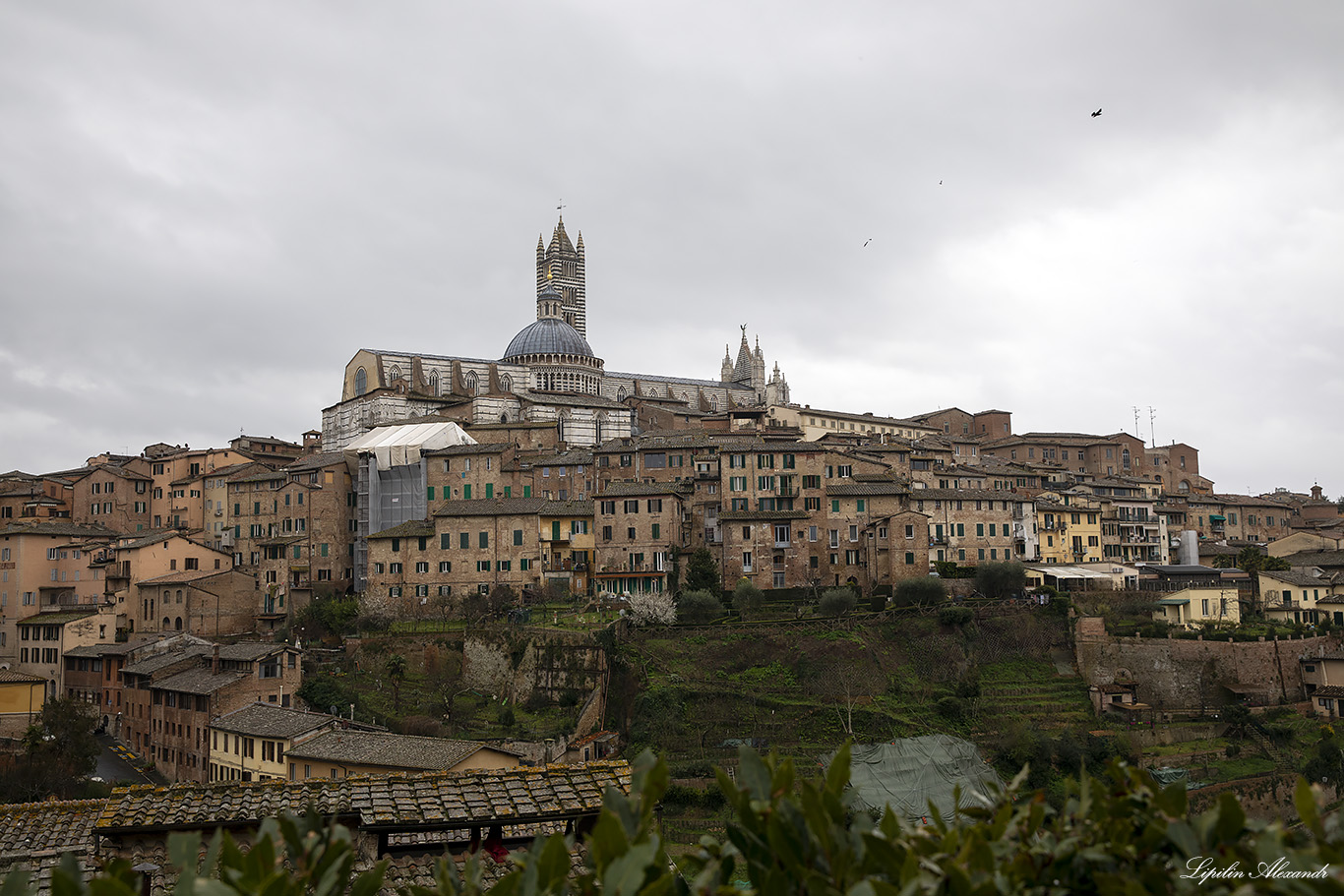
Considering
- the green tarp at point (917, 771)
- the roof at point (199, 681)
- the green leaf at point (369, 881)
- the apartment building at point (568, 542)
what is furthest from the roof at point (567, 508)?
the green leaf at point (369, 881)

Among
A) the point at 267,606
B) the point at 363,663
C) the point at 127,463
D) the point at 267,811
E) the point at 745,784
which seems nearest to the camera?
the point at 745,784

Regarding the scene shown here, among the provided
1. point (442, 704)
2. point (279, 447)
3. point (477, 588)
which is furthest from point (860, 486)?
point (279, 447)

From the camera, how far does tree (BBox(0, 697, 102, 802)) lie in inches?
1467

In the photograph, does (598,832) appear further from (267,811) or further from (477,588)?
(477,588)

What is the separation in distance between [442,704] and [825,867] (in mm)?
43444

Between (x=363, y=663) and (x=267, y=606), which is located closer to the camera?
(x=363, y=663)

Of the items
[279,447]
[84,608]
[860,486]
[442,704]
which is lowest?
[442,704]

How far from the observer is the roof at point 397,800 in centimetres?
1126

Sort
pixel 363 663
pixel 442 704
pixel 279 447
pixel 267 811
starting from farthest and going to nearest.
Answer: pixel 279 447, pixel 363 663, pixel 442 704, pixel 267 811

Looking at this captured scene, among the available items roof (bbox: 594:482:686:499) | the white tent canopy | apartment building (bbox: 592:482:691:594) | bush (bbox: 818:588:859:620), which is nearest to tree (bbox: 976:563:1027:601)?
bush (bbox: 818:588:859:620)

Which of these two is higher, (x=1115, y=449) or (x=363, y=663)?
(x=1115, y=449)

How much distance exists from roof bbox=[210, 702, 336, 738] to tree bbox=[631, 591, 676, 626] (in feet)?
51.2

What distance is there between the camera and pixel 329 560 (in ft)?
215

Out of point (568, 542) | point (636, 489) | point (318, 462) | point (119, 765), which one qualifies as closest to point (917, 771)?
point (636, 489)
